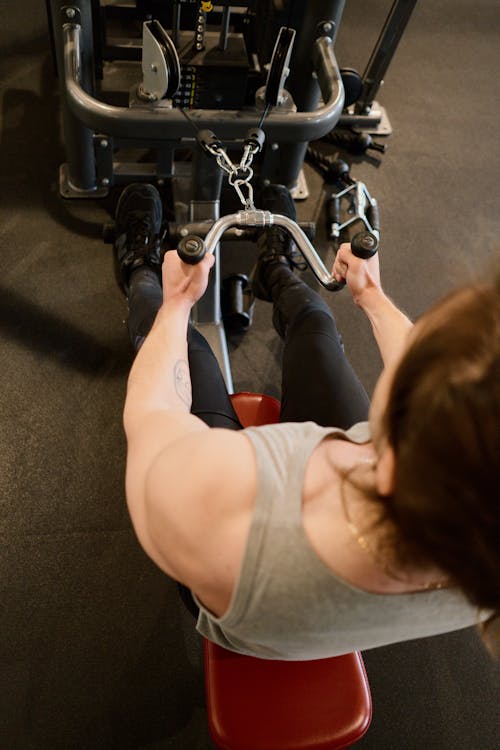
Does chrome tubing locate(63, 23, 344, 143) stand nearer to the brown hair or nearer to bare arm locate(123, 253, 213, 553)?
bare arm locate(123, 253, 213, 553)

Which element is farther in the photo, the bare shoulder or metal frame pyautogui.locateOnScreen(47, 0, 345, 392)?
metal frame pyautogui.locateOnScreen(47, 0, 345, 392)

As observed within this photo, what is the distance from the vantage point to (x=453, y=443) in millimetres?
427

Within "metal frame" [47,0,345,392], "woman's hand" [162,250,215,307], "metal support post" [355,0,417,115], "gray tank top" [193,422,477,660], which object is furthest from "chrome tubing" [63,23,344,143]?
"gray tank top" [193,422,477,660]

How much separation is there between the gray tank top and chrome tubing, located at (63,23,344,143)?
3.00ft

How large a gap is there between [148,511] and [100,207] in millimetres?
1577

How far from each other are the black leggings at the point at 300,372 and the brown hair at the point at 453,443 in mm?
540

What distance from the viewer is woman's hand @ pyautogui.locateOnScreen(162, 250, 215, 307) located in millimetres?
985

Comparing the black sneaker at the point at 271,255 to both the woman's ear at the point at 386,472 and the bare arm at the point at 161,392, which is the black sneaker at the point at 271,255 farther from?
the woman's ear at the point at 386,472

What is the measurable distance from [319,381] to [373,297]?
7.9 inches

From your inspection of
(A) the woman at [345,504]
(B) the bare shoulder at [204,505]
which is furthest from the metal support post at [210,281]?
(B) the bare shoulder at [204,505]

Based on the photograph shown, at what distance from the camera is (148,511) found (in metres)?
0.64

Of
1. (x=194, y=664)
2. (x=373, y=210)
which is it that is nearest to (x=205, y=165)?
(x=373, y=210)

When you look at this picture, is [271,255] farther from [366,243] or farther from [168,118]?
[366,243]

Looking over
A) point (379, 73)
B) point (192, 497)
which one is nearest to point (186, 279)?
point (192, 497)
